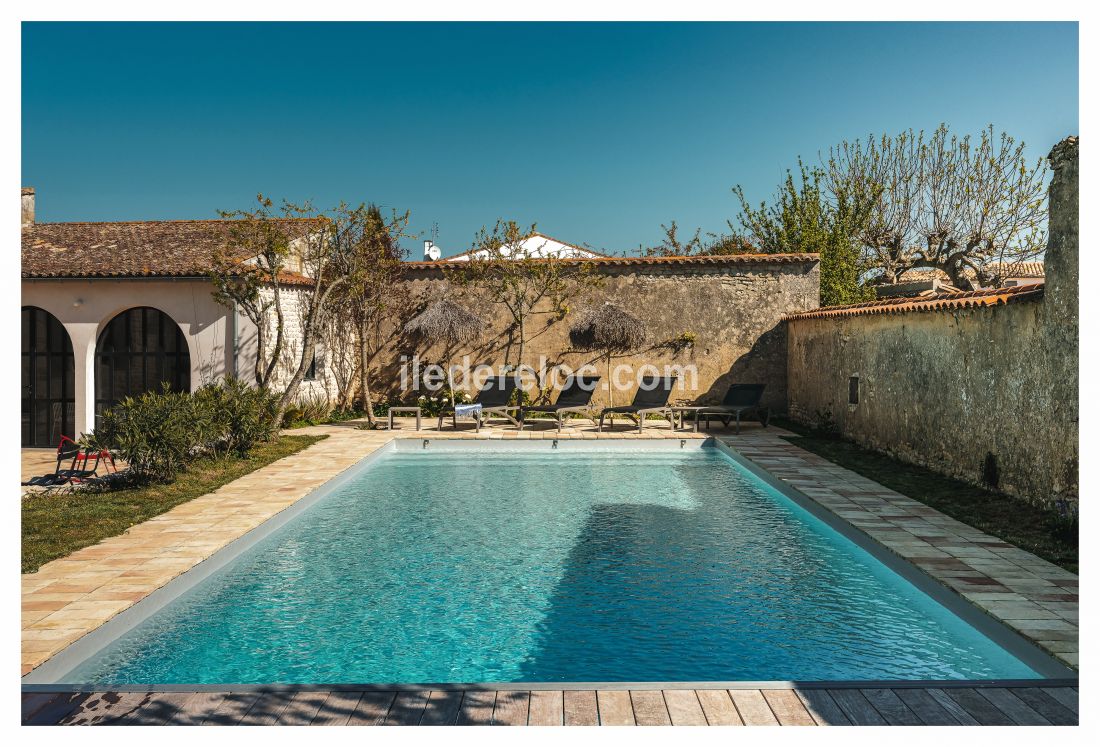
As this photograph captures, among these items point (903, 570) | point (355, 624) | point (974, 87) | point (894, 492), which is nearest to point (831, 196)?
point (974, 87)

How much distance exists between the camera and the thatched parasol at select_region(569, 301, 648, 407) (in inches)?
657

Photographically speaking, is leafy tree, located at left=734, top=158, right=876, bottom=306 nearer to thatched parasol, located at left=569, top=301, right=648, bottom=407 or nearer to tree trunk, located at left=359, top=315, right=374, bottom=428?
thatched parasol, located at left=569, top=301, right=648, bottom=407

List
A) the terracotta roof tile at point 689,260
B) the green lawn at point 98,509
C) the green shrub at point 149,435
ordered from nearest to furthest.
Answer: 1. the green lawn at point 98,509
2. the green shrub at point 149,435
3. the terracotta roof tile at point 689,260

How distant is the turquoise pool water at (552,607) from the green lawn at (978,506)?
1.25 metres

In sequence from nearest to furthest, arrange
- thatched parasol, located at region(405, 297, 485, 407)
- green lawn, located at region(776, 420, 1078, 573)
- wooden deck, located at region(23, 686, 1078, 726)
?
wooden deck, located at region(23, 686, 1078, 726)
green lawn, located at region(776, 420, 1078, 573)
thatched parasol, located at region(405, 297, 485, 407)

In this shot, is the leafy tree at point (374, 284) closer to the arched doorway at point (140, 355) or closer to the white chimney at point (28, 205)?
the arched doorway at point (140, 355)

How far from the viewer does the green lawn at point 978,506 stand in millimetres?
6289

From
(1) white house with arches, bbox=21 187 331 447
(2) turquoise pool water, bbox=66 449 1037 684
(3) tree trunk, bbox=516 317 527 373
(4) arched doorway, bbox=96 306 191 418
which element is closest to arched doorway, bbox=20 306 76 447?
(1) white house with arches, bbox=21 187 331 447

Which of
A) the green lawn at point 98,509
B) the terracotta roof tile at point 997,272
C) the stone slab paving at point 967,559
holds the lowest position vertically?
the stone slab paving at point 967,559

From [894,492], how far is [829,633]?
4.19 m

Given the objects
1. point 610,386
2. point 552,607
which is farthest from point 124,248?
point 552,607

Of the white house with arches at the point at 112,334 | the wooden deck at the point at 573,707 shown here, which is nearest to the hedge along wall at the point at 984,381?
the wooden deck at the point at 573,707

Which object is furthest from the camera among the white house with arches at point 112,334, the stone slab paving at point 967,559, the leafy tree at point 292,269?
the white house with arches at point 112,334

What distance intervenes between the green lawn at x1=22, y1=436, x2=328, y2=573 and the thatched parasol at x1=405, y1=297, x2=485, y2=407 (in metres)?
6.07
